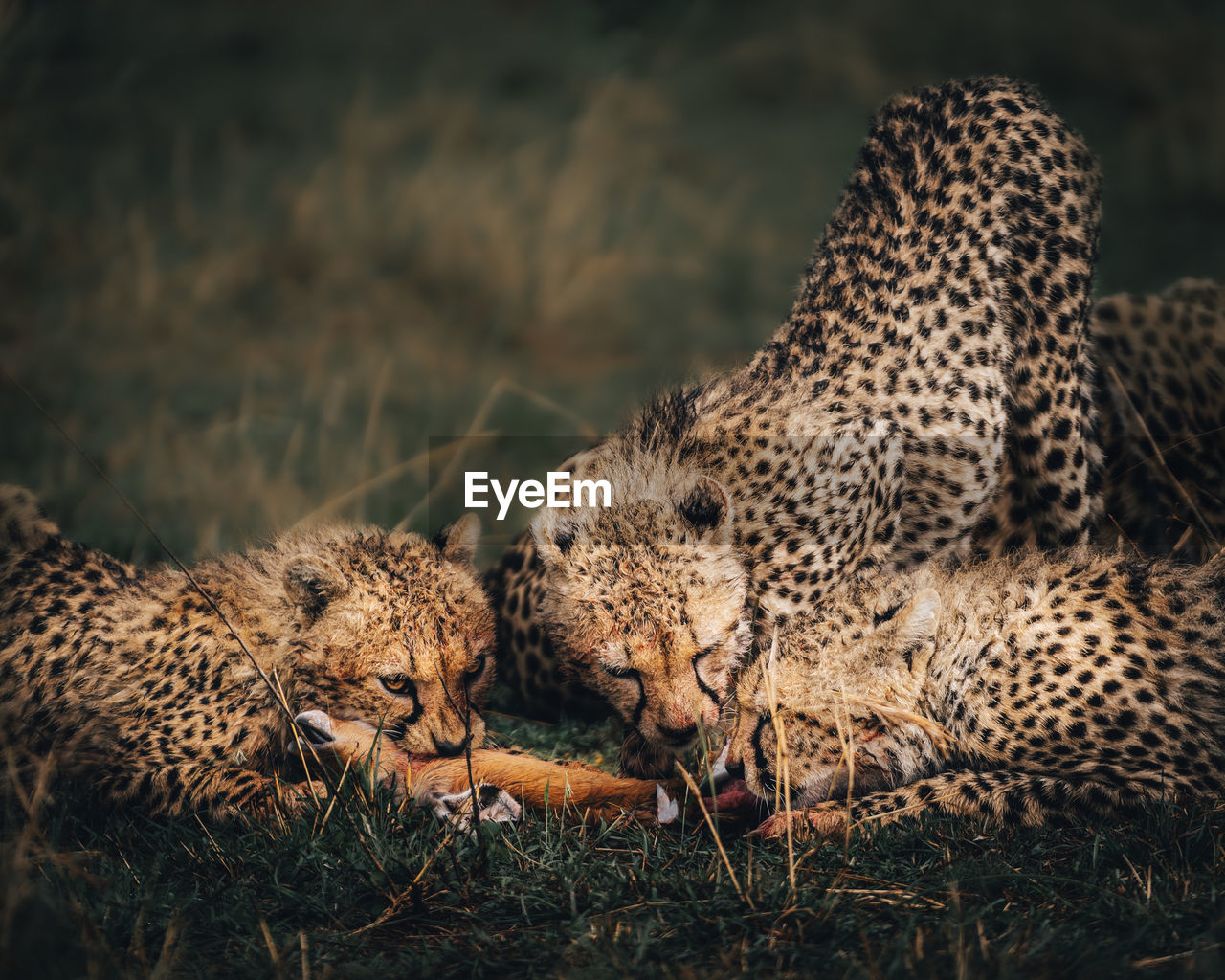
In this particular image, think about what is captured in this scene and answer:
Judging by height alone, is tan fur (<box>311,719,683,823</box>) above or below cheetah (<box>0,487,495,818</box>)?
below

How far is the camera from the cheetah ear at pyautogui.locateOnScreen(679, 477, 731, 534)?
3.24 meters

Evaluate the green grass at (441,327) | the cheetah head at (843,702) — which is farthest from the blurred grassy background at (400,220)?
the cheetah head at (843,702)

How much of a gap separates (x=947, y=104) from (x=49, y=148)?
9419mm

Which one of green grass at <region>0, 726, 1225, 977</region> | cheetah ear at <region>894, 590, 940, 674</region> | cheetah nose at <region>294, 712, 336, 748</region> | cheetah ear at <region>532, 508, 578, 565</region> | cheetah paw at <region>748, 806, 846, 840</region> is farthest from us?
cheetah ear at <region>532, 508, 578, 565</region>

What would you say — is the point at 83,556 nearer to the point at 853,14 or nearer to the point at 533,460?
the point at 533,460

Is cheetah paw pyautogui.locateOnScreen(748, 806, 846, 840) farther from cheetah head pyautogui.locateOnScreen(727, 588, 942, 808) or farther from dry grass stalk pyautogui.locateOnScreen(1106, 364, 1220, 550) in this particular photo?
dry grass stalk pyautogui.locateOnScreen(1106, 364, 1220, 550)

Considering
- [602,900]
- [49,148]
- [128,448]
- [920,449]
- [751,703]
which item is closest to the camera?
[602,900]

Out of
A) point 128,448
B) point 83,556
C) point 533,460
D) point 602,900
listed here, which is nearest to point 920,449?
point 602,900

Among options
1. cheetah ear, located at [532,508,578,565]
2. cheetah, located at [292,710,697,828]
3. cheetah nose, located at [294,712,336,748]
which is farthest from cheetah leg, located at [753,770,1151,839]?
cheetah nose, located at [294,712,336,748]

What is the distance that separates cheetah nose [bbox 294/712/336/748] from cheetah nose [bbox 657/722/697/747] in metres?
0.83

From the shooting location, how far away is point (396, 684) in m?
3.15

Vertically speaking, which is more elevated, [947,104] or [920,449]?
[947,104]

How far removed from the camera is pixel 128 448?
6.48 meters

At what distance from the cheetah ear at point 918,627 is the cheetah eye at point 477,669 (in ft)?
3.71
